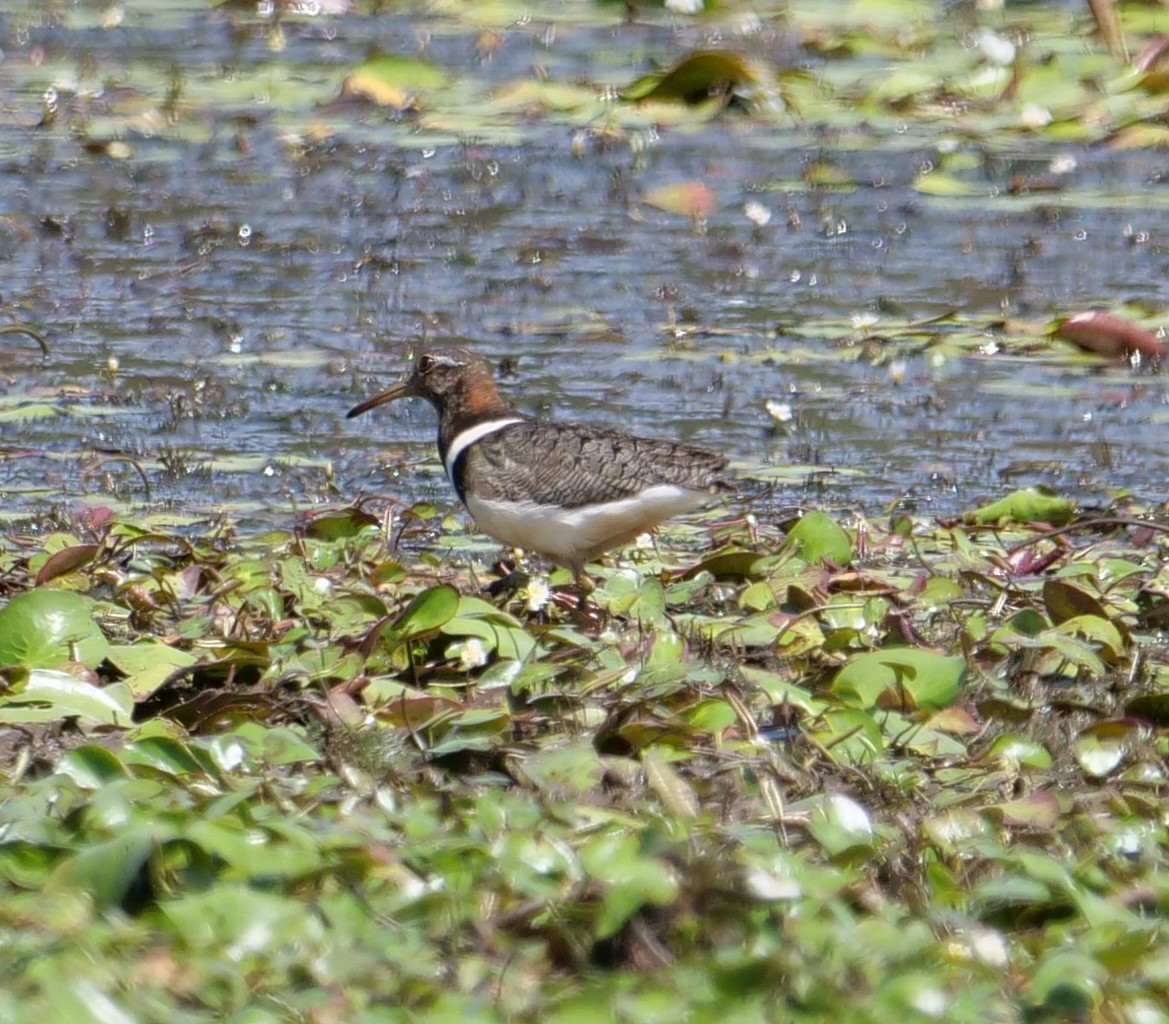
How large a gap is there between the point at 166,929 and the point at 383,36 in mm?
10212

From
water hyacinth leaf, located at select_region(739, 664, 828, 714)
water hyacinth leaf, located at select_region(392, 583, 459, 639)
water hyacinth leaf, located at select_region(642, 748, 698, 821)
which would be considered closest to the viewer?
water hyacinth leaf, located at select_region(642, 748, 698, 821)

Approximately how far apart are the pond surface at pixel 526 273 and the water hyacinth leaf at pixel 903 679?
7.22 ft

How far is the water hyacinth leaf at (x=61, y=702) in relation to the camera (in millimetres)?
4355

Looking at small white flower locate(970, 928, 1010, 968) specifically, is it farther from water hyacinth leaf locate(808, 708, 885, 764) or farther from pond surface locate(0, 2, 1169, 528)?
pond surface locate(0, 2, 1169, 528)

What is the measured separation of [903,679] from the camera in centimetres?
466

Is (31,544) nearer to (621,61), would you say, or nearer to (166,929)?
(166,929)

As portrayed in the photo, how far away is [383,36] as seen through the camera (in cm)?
1292

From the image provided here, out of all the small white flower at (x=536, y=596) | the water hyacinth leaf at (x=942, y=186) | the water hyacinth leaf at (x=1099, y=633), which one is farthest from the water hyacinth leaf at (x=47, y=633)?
the water hyacinth leaf at (x=942, y=186)

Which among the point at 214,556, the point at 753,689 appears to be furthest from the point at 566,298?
the point at 753,689

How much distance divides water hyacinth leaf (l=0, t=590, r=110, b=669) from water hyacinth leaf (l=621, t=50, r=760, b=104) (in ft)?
22.5

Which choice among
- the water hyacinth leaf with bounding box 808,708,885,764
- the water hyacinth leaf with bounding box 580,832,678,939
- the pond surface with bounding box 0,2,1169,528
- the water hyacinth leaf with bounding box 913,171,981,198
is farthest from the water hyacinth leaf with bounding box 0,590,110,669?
the water hyacinth leaf with bounding box 913,171,981,198

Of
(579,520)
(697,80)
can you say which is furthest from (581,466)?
(697,80)

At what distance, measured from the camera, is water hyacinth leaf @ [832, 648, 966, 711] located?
4.63 metres

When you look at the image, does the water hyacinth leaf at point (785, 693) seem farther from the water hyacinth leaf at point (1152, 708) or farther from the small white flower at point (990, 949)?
the small white flower at point (990, 949)
